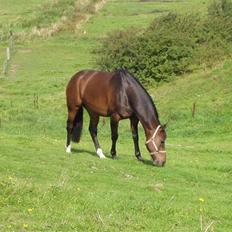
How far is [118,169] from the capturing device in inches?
580

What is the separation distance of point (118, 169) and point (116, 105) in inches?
76.2

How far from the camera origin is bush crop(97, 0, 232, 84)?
38.5m

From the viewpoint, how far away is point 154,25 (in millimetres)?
44219

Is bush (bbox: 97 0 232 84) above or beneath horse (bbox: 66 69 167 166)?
beneath

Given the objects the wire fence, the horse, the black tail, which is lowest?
the wire fence

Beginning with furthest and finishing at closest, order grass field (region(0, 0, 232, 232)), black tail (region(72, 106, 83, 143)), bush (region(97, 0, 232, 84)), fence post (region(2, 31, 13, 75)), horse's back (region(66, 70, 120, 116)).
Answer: fence post (region(2, 31, 13, 75))
bush (region(97, 0, 232, 84))
black tail (region(72, 106, 83, 143))
horse's back (region(66, 70, 120, 116))
grass field (region(0, 0, 232, 232))

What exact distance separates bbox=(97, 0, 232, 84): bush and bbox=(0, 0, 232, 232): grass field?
6.32 feet

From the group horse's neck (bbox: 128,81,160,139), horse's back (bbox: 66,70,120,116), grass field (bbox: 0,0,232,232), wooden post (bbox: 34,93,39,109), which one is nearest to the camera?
grass field (bbox: 0,0,232,232)

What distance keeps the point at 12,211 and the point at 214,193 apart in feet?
19.0

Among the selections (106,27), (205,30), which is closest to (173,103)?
(205,30)

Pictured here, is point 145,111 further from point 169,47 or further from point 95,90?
point 169,47

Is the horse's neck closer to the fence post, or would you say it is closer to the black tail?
the black tail

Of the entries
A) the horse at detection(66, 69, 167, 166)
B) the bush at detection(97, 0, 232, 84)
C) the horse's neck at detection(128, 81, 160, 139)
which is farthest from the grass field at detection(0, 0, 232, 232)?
the bush at detection(97, 0, 232, 84)

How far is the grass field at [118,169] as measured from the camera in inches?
370
